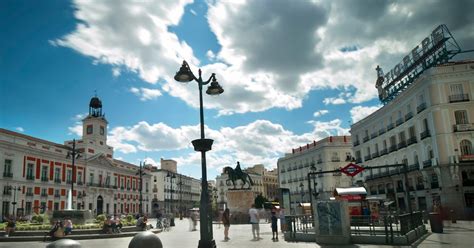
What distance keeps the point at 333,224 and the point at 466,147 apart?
85.4 feet

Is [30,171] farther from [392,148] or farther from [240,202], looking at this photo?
[392,148]

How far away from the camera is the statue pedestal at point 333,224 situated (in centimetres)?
1330

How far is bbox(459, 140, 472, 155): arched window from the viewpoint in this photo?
3269cm

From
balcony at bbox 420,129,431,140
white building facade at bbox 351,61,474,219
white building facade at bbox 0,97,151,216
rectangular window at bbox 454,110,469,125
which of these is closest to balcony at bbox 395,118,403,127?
white building facade at bbox 351,61,474,219

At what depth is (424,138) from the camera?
35156 millimetres

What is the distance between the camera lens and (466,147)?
3281 cm

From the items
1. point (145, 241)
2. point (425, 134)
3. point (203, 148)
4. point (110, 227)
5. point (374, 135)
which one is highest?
point (374, 135)

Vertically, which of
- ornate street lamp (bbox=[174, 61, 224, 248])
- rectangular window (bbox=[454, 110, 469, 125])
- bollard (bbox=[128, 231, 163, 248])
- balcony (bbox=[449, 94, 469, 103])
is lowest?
bollard (bbox=[128, 231, 163, 248])

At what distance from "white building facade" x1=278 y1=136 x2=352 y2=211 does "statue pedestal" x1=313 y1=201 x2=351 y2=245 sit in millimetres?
46784

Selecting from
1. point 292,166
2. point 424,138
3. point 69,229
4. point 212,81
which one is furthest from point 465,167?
point 292,166

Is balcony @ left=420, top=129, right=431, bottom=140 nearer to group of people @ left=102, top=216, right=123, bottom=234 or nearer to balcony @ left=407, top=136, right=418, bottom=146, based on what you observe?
balcony @ left=407, top=136, right=418, bottom=146

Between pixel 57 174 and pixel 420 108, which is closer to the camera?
pixel 420 108

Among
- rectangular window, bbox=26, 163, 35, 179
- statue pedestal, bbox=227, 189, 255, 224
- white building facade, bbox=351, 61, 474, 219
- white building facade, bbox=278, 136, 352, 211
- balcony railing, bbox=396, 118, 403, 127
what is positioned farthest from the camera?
white building facade, bbox=278, 136, 352, 211

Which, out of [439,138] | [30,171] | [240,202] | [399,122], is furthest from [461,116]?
[30,171]
